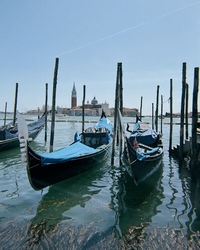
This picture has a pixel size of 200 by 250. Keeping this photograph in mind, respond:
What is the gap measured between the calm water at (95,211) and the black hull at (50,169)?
339 mm

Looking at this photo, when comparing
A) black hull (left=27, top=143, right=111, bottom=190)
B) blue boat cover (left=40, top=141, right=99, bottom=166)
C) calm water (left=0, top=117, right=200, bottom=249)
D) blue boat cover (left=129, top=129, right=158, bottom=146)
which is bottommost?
calm water (left=0, top=117, right=200, bottom=249)

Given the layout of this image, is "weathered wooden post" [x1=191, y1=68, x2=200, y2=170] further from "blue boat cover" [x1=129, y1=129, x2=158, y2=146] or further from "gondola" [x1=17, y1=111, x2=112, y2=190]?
"gondola" [x1=17, y1=111, x2=112, y2=190]

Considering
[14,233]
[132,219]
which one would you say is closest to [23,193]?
[14,233]

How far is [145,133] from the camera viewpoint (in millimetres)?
8867

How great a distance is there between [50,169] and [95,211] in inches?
61.9

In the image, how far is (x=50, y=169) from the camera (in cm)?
538

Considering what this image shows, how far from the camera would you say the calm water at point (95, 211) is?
11.7 ft

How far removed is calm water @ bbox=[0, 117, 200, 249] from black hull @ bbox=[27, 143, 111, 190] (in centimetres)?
34

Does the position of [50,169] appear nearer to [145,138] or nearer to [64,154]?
[64,154]

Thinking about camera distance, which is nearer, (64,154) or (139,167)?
(139,167)

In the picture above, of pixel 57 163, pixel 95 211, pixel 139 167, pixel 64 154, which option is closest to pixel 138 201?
pixel 139 167

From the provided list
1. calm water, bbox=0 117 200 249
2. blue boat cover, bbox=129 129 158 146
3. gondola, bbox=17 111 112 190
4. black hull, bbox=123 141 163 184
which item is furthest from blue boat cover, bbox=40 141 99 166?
blue boat cover, bbox=129 129 158 146

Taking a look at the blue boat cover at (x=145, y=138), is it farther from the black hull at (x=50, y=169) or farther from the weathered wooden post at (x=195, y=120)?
the black hull at (x=50, y=169)

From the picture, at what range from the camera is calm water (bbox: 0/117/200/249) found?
3.56m
